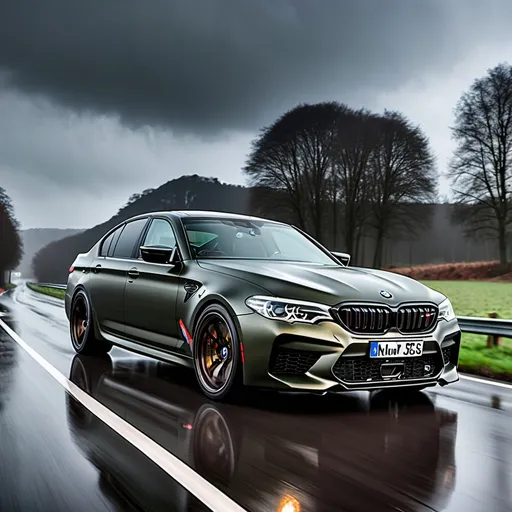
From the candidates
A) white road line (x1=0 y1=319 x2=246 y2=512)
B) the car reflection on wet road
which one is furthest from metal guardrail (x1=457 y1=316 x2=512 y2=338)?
white road line (x1=0 y1=319 x2=246 y2=512)

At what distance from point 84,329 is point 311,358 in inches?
162

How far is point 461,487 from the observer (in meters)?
3.50

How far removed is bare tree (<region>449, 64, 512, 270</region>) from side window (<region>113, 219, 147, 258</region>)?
27128 millimetres

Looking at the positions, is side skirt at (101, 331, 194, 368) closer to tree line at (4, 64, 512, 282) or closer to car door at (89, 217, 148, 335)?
car door at (89, 217, 148, 335)

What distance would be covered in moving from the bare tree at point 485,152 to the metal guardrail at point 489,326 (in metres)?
24.3

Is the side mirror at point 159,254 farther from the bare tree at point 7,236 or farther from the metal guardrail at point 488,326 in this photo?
the bare tree at point 7,236

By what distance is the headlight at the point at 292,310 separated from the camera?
5.04 meters

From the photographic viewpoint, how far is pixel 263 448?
422cm

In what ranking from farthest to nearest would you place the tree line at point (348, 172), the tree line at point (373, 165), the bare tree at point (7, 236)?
the bare tree at point (7, 236) → the tree line at point (348, 172) → the tree line at point (373, 165)

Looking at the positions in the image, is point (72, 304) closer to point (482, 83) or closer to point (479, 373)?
point (479, 373)

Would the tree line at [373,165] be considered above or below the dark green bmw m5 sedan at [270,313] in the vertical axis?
above

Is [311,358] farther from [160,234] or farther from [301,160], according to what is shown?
[301,160]

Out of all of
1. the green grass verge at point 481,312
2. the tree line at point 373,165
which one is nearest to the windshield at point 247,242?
the green grass verge at point 481,312

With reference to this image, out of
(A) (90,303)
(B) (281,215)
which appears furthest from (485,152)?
(A) (90,303)
